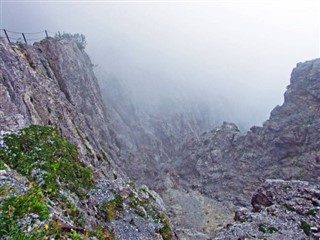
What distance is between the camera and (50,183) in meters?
17.8

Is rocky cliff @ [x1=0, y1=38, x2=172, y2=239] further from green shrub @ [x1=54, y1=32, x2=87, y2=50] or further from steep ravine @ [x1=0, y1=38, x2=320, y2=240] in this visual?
green shrub @ [x1=54, y1=32, x2=87, y2=50]

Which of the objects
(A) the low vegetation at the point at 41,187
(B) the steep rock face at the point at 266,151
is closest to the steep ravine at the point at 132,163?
(A) the low vegetation at the point at 41,187

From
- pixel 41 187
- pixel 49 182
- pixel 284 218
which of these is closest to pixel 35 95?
pixel 49 182

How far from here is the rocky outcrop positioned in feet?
123

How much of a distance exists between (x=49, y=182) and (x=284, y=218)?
3302cm

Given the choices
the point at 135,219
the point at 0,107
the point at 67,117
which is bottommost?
the point at 135,219

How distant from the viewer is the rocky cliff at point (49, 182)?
11.3m

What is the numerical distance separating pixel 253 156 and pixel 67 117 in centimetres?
9408

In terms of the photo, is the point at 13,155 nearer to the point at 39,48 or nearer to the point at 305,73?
the point at 39,48

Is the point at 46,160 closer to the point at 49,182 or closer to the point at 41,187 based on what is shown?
the point at 49,182

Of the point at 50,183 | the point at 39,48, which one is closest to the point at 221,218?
the point at 39,48

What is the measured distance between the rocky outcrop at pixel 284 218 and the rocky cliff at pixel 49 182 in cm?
1348

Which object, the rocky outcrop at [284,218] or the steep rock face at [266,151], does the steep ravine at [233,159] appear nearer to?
the steep rock face at [266,151]

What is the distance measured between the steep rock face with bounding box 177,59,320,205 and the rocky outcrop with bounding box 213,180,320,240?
5823cm
